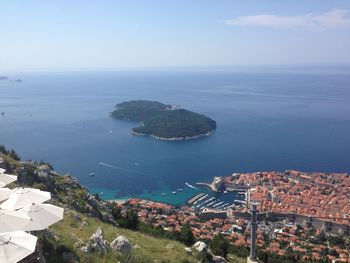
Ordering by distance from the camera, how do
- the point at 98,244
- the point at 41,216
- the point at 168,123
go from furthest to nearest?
the point at 168,123, the point at 98,244, the point at 41,216

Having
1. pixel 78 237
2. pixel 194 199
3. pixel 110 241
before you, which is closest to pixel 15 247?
pixel 78 237

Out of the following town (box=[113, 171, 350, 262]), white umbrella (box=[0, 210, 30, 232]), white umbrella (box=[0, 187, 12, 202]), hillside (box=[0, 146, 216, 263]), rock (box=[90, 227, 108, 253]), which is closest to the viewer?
white umbrella (box=[0, 210, 30, 232])

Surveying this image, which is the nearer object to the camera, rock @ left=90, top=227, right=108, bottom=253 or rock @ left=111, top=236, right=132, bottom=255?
rock @ left=90, top=227, right=108, bottom=253

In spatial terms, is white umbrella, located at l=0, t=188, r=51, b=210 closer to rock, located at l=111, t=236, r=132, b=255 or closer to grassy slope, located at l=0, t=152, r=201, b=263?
grassy slope, located at l=0, t=152, r=201, b=263

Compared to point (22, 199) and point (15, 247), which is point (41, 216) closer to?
point (22, 199)

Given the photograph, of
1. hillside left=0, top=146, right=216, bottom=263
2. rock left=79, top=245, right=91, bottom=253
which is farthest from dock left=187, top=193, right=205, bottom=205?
rock left=79, top=245, right=91, bottom=253

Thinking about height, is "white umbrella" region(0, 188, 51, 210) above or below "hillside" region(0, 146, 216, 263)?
above
